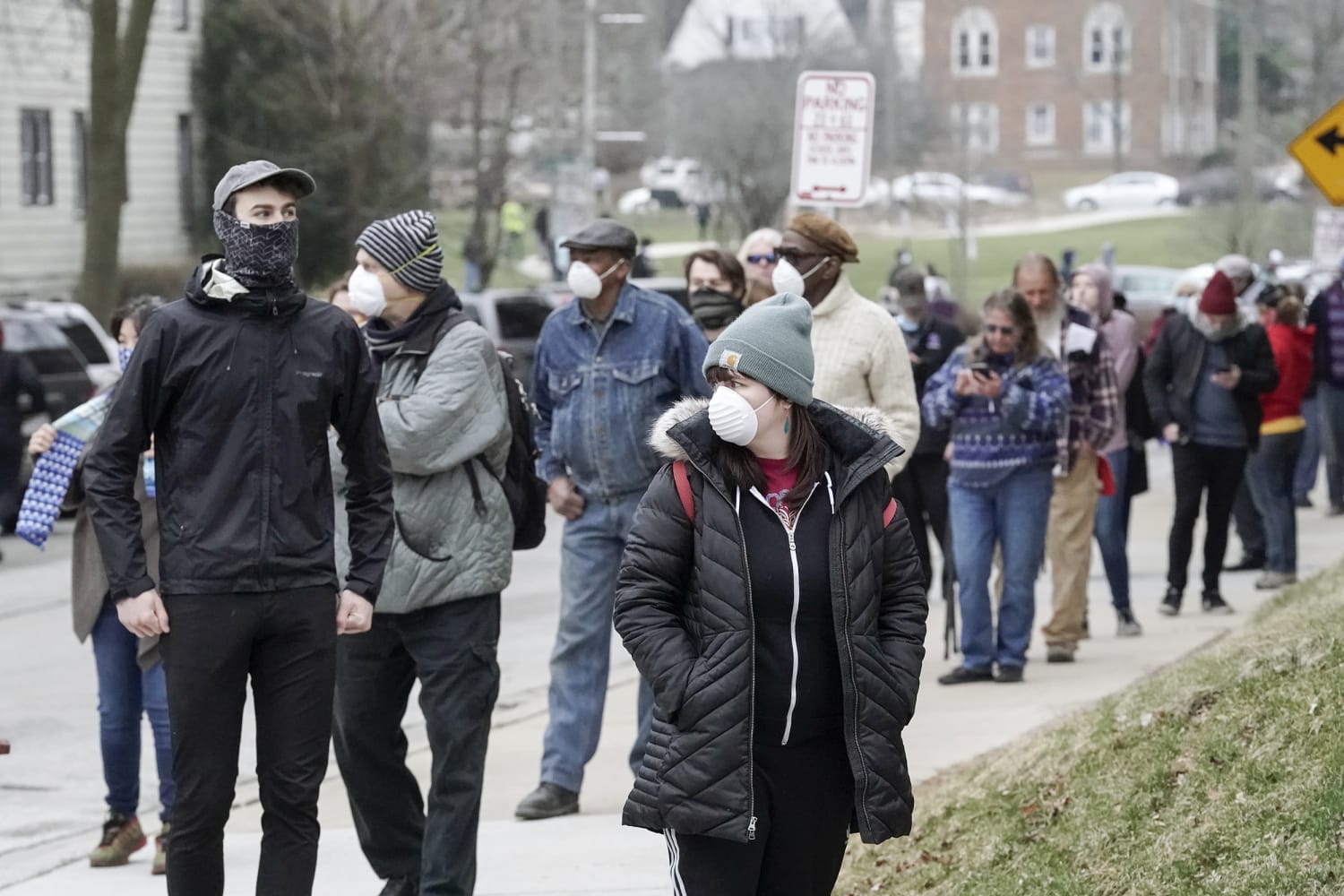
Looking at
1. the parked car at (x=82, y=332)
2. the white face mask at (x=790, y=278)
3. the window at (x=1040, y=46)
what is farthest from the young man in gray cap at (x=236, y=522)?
the window at (x=1040, y=46)

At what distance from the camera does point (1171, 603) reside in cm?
1284

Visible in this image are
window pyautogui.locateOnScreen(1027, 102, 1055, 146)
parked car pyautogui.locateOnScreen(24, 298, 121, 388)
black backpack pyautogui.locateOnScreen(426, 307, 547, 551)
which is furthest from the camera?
window pyautogui.locateOnScreen(1027, 102, 1055, 146)

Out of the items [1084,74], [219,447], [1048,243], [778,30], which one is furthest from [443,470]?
[1084,74]

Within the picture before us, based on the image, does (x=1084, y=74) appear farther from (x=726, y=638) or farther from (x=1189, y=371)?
(x=726, y=638)

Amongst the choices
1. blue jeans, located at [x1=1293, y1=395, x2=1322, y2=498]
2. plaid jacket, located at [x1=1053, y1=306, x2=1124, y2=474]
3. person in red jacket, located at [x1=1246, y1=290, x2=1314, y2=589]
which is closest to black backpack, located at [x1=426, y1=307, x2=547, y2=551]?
plaid jacket, located at [x1=1053, y1=306, x2=1124, y2=474]

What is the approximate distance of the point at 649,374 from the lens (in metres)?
7.73

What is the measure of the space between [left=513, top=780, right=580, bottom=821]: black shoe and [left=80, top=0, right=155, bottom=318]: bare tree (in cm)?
1989

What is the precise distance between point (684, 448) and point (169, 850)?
5.53ft

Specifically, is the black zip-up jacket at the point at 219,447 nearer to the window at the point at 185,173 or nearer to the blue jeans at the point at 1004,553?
the blue jeans at the point at 1004,553

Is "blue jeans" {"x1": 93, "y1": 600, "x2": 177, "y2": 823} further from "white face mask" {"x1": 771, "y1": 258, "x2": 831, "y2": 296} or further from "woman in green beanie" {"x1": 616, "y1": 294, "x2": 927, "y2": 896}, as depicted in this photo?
"woman in green beanie" {"x1": 616, "y1": 294, "x2": 927, "y2": 896}

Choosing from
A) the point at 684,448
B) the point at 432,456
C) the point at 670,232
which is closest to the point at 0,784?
the point at 432,456

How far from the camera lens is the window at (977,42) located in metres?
84.4

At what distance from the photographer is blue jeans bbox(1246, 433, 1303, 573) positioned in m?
13.8

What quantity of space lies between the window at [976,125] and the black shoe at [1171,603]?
130 ft
